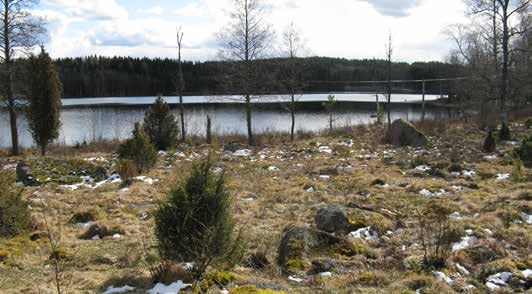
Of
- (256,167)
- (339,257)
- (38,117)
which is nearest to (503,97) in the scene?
(256,167)

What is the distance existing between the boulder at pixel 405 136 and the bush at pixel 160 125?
9.07 metres

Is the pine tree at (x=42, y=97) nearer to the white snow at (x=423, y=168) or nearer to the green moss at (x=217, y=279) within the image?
the white snow at (x=423, y=168)

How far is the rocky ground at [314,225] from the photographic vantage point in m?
4.35

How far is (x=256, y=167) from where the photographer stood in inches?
512

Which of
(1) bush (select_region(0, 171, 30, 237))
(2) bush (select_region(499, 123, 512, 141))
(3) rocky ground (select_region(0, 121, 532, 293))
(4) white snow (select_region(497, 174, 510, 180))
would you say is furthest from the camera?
(2) bush (select_region(499, 123, 512, 141))

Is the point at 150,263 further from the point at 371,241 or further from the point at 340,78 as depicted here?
the point at 340,78

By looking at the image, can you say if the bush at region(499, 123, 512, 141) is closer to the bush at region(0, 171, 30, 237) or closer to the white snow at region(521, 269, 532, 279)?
the white snow at region(521, 269, 532, 279)

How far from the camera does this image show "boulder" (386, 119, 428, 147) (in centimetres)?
1681

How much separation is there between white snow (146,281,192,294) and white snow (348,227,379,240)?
2.95 meters

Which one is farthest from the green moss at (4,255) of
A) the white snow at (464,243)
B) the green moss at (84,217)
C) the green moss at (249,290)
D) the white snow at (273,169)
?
the white snow at (273,169)

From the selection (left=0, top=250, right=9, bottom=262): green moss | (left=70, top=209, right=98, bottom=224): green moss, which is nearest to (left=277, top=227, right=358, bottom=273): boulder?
(left=0, top=250, right=9, bottom=262): green moss

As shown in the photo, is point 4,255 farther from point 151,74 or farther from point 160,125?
point 151,74

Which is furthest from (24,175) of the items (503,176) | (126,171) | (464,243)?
(503,176)

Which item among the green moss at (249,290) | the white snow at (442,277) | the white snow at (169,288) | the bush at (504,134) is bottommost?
the white snow at (442,277)
